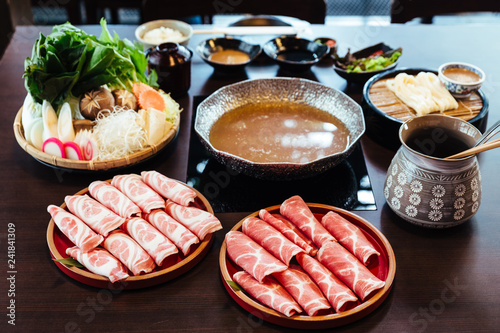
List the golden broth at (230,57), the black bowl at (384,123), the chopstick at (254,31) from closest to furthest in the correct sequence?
the black bowl at (384,123)
the golden broth at (230,57)
the chopstick at (254,31)

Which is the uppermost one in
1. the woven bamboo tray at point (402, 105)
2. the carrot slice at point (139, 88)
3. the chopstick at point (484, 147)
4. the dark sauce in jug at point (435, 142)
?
the chopstick at point (484, 147)

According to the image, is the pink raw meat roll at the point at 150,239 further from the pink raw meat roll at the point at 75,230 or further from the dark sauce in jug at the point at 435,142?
the dark sauce in jug at the point at 435,142

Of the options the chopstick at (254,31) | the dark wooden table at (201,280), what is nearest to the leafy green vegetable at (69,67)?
the dark wooden table at (201,280)

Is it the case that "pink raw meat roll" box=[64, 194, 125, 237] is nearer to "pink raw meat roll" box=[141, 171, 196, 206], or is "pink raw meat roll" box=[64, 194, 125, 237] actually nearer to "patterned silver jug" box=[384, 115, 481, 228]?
"pink raw meat roll" box=[141, 171, 196, 206]

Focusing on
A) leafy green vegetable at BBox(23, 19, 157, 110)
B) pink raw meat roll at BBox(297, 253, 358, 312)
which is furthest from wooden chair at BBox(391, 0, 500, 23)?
pink raw meat roll at BBox(297, 253, 358, 312)

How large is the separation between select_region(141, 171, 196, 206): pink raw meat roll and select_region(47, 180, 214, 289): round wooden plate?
0.16m

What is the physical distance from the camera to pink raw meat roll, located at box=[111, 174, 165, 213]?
5.08ft

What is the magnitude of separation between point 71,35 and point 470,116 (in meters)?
1.58

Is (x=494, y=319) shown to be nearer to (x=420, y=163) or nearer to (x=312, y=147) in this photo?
(x=420, y=163)

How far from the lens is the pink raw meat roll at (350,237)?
141cm

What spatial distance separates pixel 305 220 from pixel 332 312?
0.31 metres

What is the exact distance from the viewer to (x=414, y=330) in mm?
1290

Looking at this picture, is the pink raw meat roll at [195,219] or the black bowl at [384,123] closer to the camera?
the pink raw meat roll at [195,219]

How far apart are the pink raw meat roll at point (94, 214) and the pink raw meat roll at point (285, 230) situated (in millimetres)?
433
